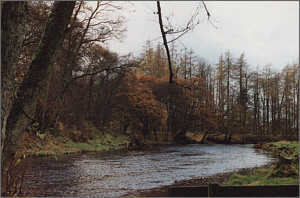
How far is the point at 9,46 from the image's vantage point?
2.76 meters

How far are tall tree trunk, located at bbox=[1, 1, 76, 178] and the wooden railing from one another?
254 cm

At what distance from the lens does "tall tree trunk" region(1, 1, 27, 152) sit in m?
2.72

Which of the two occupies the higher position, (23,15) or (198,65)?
(198,65)

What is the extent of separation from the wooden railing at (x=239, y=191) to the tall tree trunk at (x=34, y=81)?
8.35ft

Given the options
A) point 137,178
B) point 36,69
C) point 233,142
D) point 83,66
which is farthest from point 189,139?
point 36,69

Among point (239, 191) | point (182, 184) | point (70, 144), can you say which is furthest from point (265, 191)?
point (70, 144)

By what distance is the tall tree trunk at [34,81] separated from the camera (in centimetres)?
298

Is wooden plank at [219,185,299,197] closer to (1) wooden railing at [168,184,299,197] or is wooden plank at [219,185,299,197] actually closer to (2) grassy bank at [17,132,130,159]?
(1) wooden railing at [168,184,299,197]

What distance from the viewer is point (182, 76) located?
37000 millimetres

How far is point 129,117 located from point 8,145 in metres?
27.4

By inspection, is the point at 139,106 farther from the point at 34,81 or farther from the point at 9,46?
the point at 9,46

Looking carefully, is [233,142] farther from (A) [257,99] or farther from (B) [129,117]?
(B) [129,117]

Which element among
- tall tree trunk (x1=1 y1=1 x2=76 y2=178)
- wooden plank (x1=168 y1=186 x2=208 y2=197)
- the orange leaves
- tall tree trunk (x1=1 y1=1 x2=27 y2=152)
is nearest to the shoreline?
wooden plank (x1=168 y1=186 x2=208 y2=197)

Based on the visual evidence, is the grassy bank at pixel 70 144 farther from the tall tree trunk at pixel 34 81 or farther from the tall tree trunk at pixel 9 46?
the tall tree trunk at pixel 9 46
